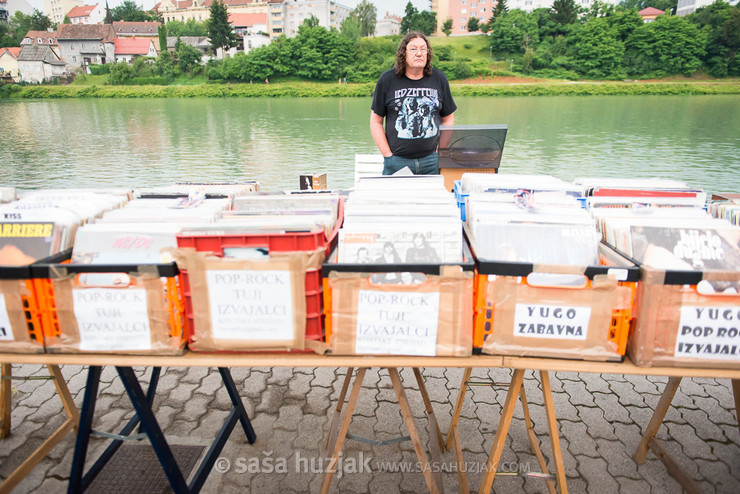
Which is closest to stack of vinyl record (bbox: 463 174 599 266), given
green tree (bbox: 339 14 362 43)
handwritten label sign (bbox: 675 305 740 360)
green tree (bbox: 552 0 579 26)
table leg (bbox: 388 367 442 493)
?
handwritten label sign (bbox: 675 305 740 360)

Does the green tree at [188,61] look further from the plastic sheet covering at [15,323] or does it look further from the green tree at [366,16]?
the plastic sheet covering at [15,323]

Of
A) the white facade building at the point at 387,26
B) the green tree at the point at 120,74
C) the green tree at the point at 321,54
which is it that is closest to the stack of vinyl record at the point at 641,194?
the green tree at the point at 321,54

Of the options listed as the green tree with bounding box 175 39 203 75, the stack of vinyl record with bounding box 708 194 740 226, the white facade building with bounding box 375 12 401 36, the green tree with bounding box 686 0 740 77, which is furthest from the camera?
the white facade building with bounding box 375 12 401 36

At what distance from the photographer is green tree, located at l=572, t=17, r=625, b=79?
59.5m

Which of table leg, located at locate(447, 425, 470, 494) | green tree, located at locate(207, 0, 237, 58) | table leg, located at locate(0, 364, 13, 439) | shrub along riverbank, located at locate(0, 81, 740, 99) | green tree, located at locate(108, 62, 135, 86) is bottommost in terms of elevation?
table leg, located at locate(447, 425, 470, 494)

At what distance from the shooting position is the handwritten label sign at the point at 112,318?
1546 millimetres

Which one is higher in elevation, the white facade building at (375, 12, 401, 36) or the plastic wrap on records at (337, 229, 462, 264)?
the white facade building at (375, 12, 401, 36)

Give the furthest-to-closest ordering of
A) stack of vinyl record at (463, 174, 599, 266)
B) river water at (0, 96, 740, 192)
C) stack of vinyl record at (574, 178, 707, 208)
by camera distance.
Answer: river water at (0, 96, 740, 192) < stack of vinyl record at (574, 178, 707, 208) < stack of vinyl record at (463, 174, 599, 266)

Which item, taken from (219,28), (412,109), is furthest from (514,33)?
(412,109)

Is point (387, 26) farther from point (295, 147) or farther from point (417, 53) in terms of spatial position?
point (417, 53)

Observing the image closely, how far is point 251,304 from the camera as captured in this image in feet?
5.10

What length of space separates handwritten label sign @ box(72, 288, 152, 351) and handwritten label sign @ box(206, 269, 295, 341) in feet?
0.82

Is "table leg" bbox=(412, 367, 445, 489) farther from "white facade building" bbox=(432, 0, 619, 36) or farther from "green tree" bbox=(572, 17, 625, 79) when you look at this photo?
"white facade building" bbox=(432, 0, 619, 36)

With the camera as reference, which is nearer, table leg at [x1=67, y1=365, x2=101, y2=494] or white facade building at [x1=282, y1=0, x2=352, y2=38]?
table leg at [x1=67, y1=365, x2=101, y2=494]
